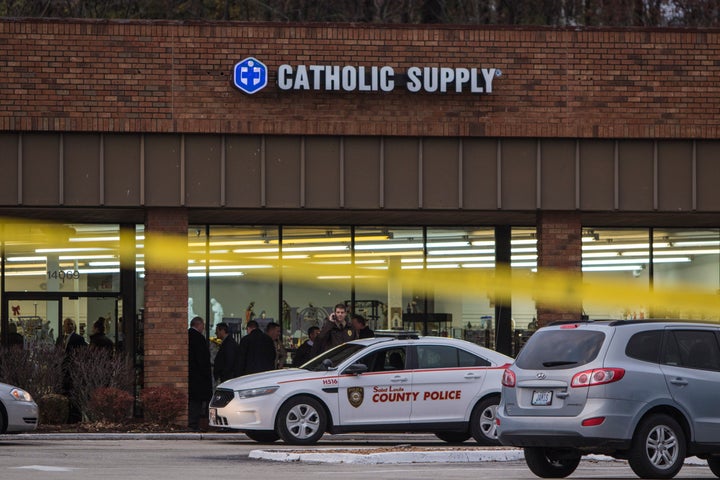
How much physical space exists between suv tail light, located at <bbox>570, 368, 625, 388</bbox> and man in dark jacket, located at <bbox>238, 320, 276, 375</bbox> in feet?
33.7

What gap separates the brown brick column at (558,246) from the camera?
24.2 m

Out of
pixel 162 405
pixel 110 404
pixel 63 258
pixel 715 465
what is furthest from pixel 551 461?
pixel 63 258

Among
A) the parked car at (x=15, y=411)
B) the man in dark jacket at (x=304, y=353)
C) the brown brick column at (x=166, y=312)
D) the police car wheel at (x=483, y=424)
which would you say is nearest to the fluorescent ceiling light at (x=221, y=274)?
the brown brick column at (x=166, y=312)

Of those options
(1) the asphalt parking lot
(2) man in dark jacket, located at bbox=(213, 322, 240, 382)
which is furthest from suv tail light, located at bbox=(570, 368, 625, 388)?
(2) man in dark jacket, located at bbox=(213, 322, 240, 382)

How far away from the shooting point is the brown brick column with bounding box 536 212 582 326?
2422 centimetres

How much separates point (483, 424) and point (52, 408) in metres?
7.42

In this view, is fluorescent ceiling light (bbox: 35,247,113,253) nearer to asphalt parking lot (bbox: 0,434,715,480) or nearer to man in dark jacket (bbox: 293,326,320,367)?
man in dark jacket (bbox: 293,326,320,367)

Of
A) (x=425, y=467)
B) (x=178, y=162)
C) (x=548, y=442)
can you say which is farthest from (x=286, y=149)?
(x=548, y=442)

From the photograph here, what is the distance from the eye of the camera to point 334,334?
22156 millimetres

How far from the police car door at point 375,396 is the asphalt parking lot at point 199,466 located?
470 mm

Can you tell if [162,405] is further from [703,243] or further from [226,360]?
[703,243]

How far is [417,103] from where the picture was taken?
23.7m

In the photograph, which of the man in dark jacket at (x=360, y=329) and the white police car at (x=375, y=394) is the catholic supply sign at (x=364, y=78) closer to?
the man in dark jacket at (x=360, y=329)

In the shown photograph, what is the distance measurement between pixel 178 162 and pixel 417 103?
413 cm
